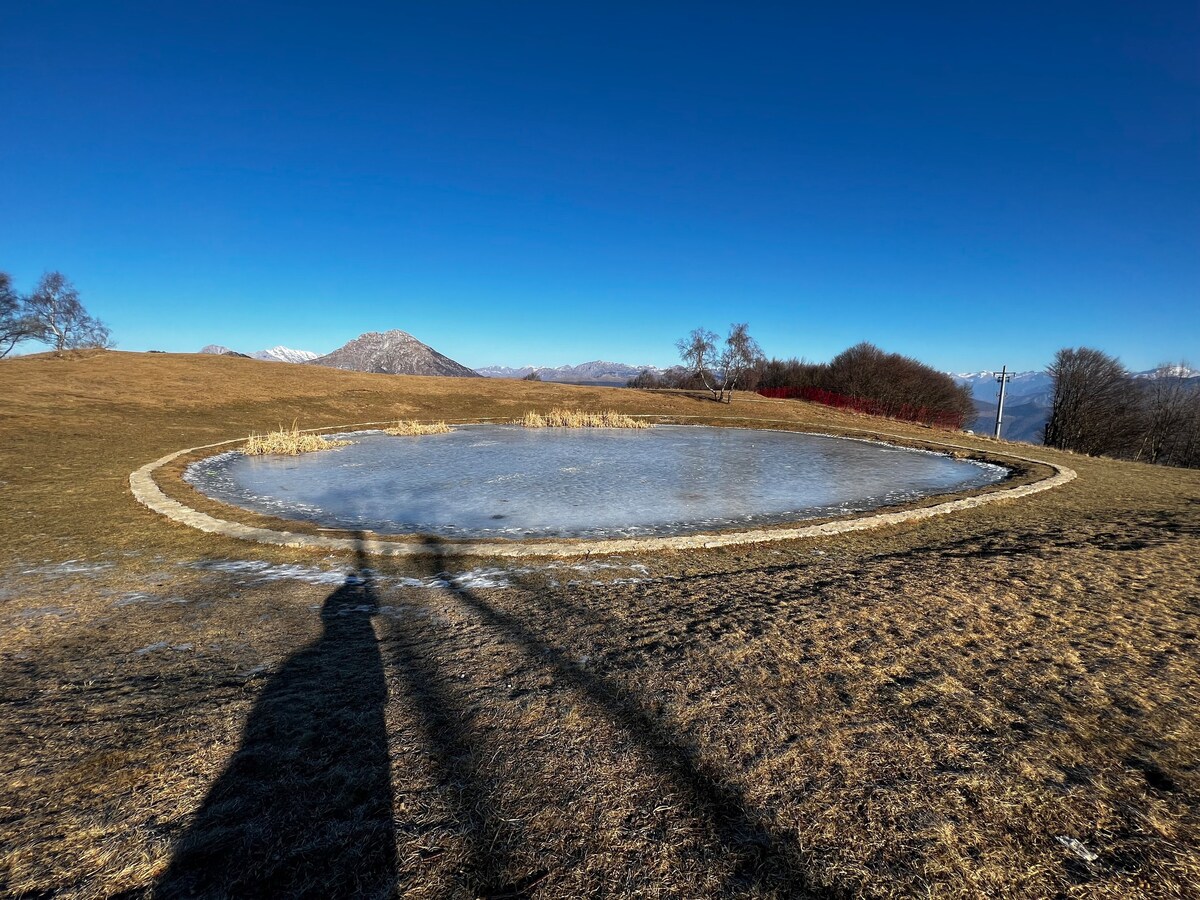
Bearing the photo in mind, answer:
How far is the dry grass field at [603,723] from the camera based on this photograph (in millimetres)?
2232

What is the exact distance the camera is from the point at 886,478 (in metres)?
13.3

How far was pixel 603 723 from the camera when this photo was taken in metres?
3.24

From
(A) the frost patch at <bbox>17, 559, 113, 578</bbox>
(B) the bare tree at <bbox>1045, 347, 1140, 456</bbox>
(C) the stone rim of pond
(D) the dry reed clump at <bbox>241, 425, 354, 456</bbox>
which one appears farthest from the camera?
(B) the bare tree at <bbox>1045, 347, 1140, 456</bbox>

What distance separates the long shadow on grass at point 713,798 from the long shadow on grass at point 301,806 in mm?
821

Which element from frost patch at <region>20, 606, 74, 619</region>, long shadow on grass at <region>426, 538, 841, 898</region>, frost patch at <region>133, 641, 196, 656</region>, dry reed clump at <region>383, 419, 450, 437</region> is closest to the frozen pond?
dry reed clump at <region>383, 419, 450, 437</region>

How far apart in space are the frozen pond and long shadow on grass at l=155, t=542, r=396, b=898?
4.73m

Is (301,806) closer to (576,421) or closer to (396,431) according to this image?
(396,431)

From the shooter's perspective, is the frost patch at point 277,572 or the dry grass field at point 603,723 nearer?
the dry grass field at point 603,723

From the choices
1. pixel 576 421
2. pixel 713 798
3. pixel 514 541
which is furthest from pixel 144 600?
pixel 576 421

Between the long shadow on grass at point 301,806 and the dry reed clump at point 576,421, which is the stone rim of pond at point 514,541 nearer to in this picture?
the long shadow on grass at point 301,806

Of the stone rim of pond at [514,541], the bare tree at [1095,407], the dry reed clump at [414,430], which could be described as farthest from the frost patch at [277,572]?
the bare tree at [1095,407]

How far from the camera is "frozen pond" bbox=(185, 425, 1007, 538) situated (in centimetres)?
917

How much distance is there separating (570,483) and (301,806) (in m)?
9.85

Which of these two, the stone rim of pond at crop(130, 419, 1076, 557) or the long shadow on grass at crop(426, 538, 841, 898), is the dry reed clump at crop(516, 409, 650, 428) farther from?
the long shadow on grass at crop(426, 538, 841, 898)
